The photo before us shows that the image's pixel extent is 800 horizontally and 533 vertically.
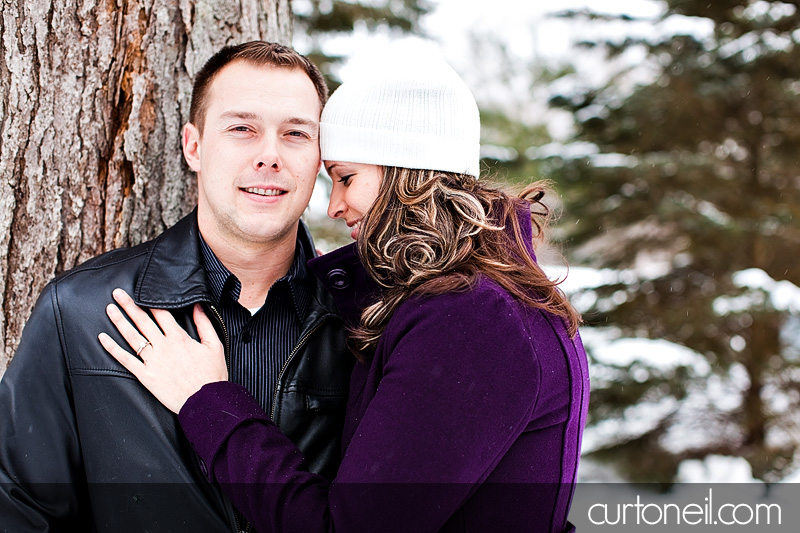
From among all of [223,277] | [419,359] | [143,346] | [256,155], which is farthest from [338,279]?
[419,359]

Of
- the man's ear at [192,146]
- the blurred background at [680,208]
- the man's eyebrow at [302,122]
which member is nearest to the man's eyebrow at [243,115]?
the man's eyebrow at [302,122]

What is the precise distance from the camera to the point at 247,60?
263 centimetres

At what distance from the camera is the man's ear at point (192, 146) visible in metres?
2.71

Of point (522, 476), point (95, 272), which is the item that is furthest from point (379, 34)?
point (522, 476)

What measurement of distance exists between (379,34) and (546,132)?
434 centimetres

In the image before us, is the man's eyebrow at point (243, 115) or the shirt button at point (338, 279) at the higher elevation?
the man's eyebrow at point (243, 115)

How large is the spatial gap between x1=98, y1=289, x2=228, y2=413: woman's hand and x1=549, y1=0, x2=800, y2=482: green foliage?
5.64 metres

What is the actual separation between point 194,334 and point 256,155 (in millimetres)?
642

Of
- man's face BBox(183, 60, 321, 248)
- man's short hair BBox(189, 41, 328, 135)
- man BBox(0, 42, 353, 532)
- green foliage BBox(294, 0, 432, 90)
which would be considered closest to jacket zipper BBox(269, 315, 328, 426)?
man BBox(0, 42, 353, 532)

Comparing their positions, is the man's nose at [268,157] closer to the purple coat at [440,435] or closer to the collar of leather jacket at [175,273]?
the collar of leather jacket at [175,273]

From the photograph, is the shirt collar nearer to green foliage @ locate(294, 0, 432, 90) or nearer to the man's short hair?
the man's short hair

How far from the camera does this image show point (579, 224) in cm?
Answer: 796

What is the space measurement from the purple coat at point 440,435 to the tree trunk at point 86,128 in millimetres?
1037

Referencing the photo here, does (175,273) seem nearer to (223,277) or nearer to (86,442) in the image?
(223,277)
